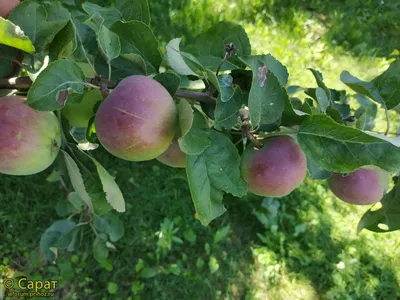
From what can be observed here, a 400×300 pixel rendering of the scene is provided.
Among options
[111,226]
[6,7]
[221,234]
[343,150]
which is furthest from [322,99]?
[221,234]

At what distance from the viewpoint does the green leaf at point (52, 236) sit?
5.74 feet

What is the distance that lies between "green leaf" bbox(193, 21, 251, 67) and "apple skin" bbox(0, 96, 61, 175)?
427 millimetres

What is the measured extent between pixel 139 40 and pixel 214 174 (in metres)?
0.37

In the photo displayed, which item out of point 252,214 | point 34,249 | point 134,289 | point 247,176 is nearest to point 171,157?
point 247,176

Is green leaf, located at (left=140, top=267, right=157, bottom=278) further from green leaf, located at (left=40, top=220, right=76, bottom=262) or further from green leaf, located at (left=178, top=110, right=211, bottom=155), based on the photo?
green leaf, located at (left=178, top=110, right=211, bottom=155)

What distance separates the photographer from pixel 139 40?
3.19ft

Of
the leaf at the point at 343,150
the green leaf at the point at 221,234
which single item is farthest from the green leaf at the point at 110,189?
the green leaf at the point at 221,234

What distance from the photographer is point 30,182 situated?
219cm

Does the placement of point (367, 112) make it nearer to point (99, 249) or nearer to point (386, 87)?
point (386, 87)

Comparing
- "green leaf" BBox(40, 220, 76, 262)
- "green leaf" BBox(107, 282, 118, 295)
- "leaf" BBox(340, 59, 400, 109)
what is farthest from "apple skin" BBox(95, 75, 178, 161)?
"green leaf" BBox(107, 282, 118, 295)

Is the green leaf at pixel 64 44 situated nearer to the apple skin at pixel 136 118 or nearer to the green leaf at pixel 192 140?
the apple skin at pixel 136 118

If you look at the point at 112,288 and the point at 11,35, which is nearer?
the point at 11,35

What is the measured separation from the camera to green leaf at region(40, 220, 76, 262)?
5.74 ft

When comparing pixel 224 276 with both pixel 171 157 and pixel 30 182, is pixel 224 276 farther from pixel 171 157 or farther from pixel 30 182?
pixel 171 157
